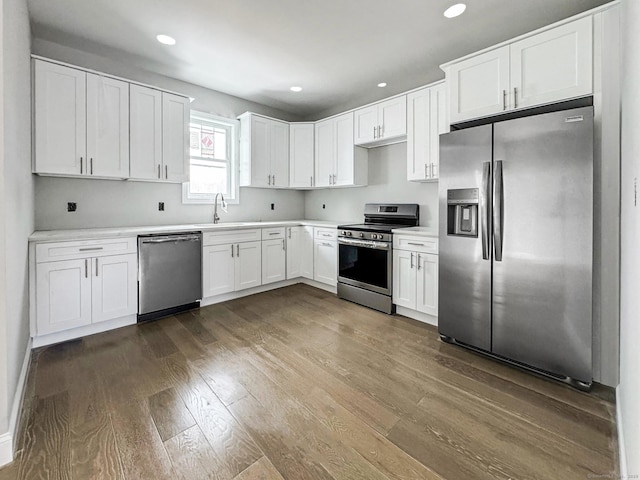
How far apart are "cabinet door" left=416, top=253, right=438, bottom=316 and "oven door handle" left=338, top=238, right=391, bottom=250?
1.39 ft

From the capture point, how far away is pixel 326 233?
4191mm

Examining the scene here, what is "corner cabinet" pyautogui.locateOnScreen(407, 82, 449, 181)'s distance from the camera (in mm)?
3146

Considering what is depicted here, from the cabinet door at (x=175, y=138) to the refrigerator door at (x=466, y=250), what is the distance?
2941 millimetres

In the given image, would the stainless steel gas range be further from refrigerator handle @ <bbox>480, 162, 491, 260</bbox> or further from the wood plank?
the wood plank

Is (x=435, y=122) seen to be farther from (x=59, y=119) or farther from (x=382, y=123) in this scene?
(x=59, y=119)

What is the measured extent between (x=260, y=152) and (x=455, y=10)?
291 centimetres

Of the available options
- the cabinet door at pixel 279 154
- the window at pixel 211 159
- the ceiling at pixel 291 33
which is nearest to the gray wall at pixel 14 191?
the ceiling at pixel 291 33

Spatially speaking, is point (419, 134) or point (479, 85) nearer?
point (479, 85)

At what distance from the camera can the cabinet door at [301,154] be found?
15.4 ft

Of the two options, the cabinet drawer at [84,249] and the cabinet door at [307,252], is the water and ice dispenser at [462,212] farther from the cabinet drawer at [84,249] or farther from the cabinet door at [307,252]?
the cabinet drawer at [84,249]

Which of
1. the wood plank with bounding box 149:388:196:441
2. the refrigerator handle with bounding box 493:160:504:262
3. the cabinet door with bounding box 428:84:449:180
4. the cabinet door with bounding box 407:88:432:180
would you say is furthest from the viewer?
the cabinet door with bounding box 407:88:432:180

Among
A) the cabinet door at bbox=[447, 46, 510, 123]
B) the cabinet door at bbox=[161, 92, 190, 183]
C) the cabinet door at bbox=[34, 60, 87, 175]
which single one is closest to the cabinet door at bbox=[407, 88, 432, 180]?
the cabinet door at bbox=[447, 46, 510, 123]

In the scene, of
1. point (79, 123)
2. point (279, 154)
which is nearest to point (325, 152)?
point (279, 154)

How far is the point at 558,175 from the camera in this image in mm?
2010
